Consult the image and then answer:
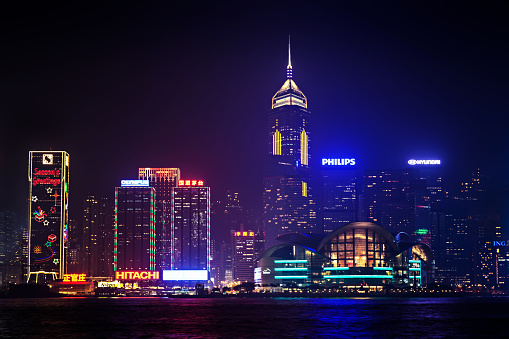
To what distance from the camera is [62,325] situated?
387 ft

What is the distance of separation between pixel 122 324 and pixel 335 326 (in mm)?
36236

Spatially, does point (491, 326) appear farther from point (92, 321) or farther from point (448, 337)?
point (92, 321)

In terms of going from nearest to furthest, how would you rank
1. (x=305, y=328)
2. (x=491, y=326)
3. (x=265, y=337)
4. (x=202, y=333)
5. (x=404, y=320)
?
(x=265, y=337) → (x=202, y=333) → (x=305, y=328) → (x=491, y=326) → (x=404, y=320)

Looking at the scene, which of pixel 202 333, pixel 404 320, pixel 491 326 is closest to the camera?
pixel 202 333

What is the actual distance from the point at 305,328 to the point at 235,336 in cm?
1669

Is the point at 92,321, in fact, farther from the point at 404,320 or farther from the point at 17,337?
the point at 404,320

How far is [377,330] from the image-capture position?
105188 mm

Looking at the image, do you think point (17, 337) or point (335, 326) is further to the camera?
point (335, 326)

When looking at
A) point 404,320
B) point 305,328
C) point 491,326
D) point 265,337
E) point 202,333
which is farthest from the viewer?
point 404,320

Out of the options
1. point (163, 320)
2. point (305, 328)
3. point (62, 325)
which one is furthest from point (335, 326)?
point (62, 325)

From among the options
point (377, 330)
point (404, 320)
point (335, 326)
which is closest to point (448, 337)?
point (377, 330)

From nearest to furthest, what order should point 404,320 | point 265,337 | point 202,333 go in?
point 265,337 < point 202,333 < point 404,320

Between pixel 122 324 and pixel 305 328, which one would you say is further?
pixel 122 324

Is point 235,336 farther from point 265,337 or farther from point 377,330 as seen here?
point 377,330
